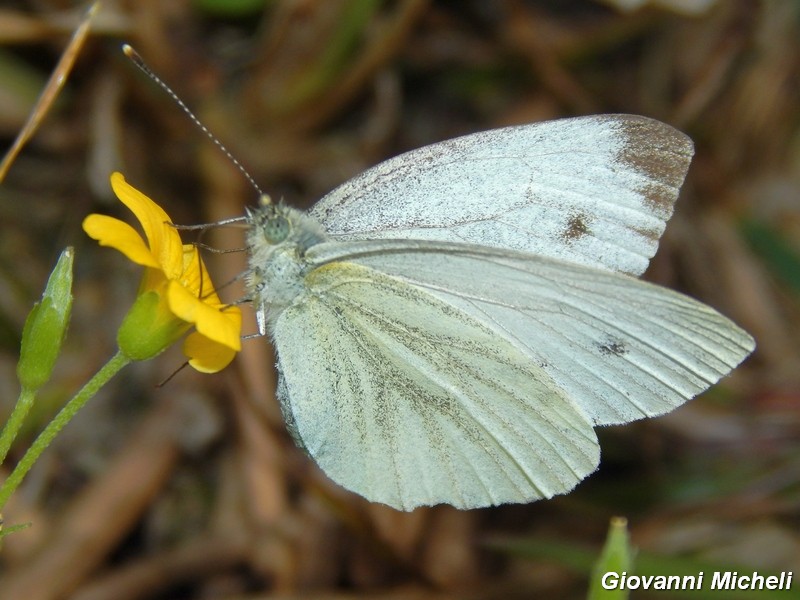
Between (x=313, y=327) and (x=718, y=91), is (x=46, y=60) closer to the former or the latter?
(x=313, y=327)

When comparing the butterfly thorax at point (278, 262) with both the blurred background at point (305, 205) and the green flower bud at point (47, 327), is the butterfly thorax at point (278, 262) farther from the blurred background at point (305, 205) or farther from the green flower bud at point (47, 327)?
the blurred background at point (305, 205)

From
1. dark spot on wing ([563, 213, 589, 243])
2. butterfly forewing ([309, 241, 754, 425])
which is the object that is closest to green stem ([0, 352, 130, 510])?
butterfly forewing ([309, 241, 754, 425])

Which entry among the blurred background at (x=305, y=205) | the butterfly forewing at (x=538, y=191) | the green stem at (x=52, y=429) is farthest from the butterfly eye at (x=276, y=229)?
the blurred background at (x=305, y=205)

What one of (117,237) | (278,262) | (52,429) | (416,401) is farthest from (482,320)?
(52,429)

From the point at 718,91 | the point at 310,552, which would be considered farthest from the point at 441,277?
the point at 718,91

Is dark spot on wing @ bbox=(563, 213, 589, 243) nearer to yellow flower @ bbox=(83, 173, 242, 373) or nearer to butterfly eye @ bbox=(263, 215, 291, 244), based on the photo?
butterfly eye @ bbox=(263, 215, 291, 244)

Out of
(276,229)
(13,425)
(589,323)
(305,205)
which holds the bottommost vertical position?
(13,425)

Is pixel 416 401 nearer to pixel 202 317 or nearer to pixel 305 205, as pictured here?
pixel 202 317
